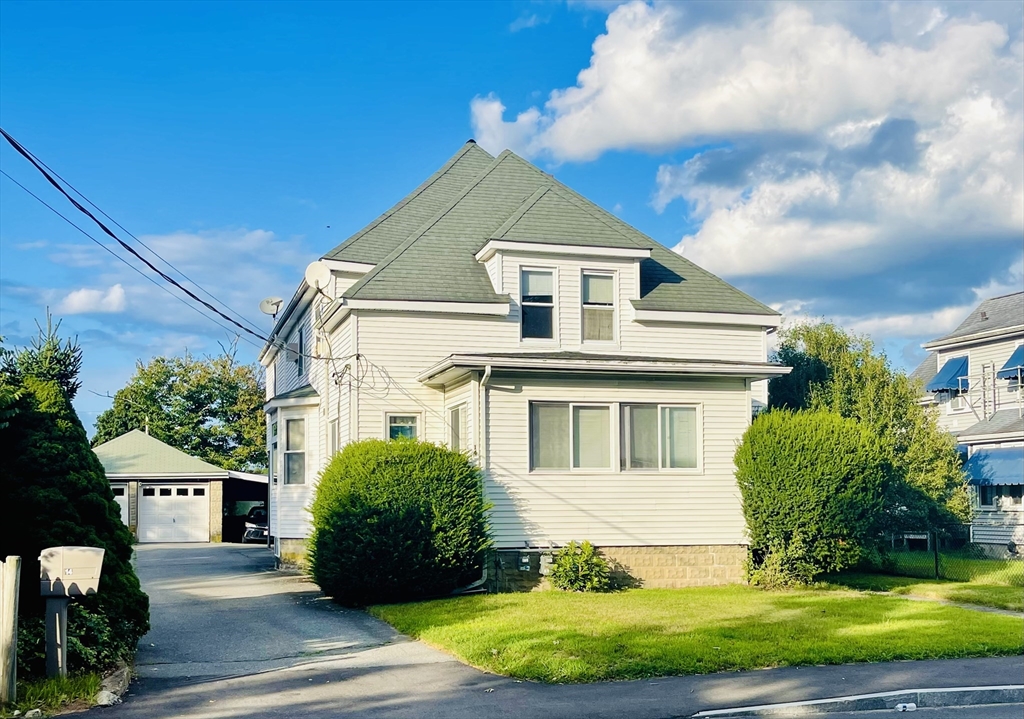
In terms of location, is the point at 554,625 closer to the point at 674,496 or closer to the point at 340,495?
the point at 340,495

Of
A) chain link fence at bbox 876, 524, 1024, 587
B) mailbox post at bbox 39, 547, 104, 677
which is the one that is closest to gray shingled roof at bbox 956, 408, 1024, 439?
chain link fence at bbox 876, 524, 1024, 587

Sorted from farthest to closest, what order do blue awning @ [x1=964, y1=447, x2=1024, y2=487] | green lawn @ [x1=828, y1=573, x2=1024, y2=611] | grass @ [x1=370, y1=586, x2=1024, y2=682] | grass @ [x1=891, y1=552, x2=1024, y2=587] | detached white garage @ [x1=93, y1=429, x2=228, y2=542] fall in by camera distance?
detached white garage @ [x1=93, y1=429, x2=228, y2=542], blue awning @ [x1=964, y1=447, x2=1024, y2=487], grass @ [x1=891, y1=552, x2=1024, y2=587], green lawn @ [x1=828, y1=573, x2=1024, y2=611], grass @ [x1=370, y1=586, x2=1024, y2=682]

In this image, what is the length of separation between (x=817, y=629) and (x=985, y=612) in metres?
4.25

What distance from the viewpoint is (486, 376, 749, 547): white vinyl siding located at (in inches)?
749

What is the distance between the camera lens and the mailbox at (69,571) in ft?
32.3

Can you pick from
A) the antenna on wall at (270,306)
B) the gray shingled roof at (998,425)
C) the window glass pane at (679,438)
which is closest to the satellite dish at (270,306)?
the antenna on wall at (270,306)

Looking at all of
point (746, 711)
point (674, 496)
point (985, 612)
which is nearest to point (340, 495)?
point (674, 496)

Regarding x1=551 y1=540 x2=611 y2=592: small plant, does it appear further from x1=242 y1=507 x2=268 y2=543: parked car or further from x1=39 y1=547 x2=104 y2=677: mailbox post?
x1=242 y1=507 x2=268 y2=543: parked car

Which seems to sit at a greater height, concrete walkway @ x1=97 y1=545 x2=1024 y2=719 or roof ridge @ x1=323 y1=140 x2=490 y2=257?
roof ridge @ x1=323 y1=140 x2=490 y2=257

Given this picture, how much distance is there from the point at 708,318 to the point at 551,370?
5.14m

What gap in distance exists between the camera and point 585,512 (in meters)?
19.3

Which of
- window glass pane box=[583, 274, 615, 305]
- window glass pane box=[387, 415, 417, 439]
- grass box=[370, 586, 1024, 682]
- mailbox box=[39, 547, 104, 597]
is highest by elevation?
window glass pane box=[583, 274, 615, 305]

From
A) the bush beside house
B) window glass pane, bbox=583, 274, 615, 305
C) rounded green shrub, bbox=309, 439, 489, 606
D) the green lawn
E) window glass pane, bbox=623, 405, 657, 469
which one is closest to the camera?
the bush beside house

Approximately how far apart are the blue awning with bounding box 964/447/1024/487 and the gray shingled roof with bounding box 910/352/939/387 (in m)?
8.44
